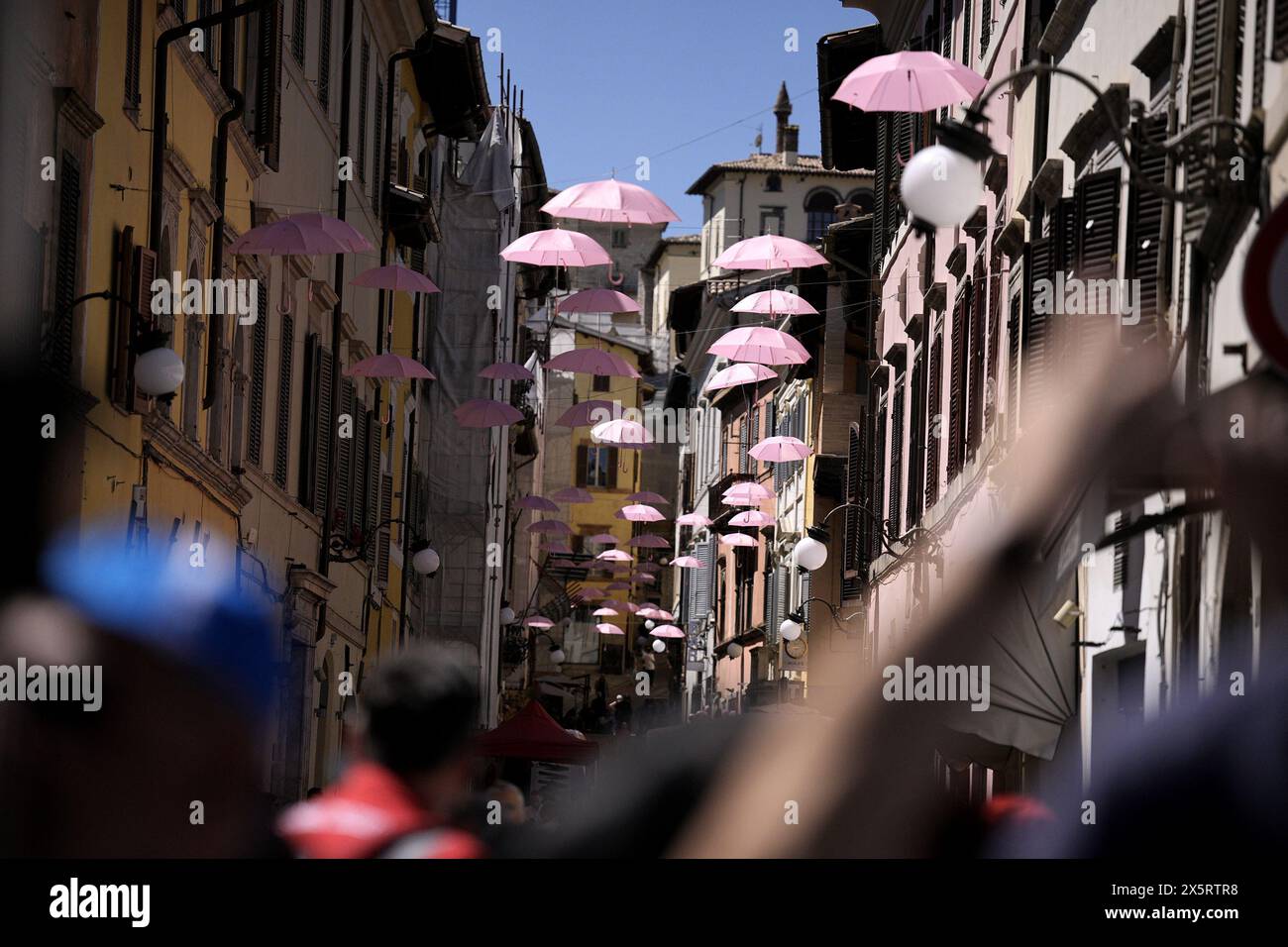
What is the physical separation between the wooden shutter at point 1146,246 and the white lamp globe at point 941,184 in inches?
139

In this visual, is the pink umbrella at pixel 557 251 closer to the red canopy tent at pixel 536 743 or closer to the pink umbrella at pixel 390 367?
the pink umbrella at pixel 390 367

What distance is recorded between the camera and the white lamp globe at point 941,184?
757cm

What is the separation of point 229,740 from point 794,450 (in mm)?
17723

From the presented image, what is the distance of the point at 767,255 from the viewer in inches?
795

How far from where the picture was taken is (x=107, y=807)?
948 cm

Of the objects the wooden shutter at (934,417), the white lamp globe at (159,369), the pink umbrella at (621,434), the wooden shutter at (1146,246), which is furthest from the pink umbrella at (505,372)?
the wooden shutter at (1146,246)

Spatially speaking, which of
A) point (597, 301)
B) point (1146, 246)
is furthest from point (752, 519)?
A: point (1146, 246)

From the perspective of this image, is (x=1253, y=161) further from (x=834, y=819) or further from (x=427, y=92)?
(x=427, y=92)

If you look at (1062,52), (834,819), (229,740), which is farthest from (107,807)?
(1062,52)

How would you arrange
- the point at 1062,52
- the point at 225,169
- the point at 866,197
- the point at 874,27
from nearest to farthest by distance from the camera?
the point at 1062,52
the point at 225,169
the point at 874,27
the point at 866,197

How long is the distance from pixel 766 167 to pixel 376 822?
63.7m

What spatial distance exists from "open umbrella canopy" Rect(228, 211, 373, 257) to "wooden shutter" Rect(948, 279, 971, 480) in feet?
19.8

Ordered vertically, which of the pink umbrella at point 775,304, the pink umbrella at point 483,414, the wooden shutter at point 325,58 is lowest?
the pink umbrella at point 483,414

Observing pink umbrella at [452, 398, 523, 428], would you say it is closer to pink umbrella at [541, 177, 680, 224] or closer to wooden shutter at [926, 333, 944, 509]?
wooden shutter at [926, 333, 944, 509]
